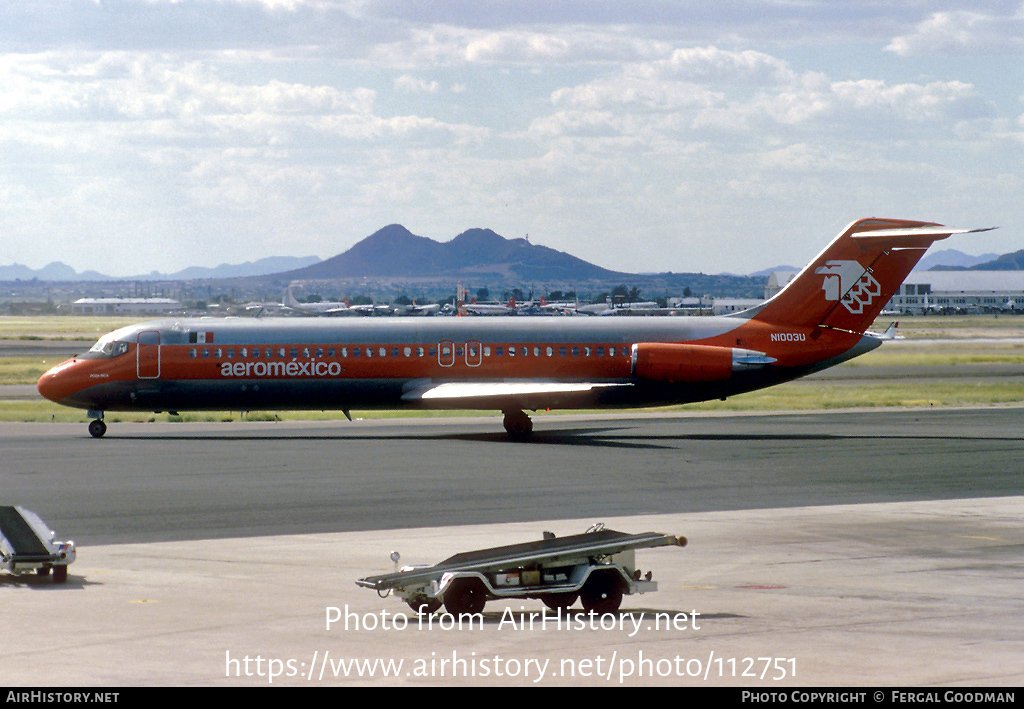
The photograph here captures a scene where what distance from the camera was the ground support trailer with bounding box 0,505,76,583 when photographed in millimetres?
16734

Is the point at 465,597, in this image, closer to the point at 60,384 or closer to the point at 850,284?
the point at 850,284

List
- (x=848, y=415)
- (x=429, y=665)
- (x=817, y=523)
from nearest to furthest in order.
A: 1. (x=429, y=665)
2. (x=817, y=523)
3. (x=848, y=415)

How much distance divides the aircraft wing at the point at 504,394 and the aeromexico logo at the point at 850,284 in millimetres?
7191

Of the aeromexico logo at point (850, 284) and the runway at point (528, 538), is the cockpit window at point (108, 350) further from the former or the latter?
the aeromexico logo at point (850, 284)

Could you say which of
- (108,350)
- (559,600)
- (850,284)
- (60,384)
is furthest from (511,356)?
(559,600)

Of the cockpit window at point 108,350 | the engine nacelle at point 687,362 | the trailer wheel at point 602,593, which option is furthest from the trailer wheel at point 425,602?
the cockpit window at point 108,350

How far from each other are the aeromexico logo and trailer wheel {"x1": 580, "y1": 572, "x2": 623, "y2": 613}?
28.9 m

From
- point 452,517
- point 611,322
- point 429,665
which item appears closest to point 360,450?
point 611,322

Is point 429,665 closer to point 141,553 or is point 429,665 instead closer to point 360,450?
point 141,553

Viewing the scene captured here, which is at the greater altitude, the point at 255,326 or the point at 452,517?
the point at 255,326

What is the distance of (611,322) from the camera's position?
138ft

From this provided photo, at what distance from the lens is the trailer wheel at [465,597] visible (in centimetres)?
1425

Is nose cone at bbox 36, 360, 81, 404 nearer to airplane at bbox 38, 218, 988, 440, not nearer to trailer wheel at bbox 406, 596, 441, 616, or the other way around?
airplane at bbox 38, 218, 988, 440

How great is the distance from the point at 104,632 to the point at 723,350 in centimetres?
2955
